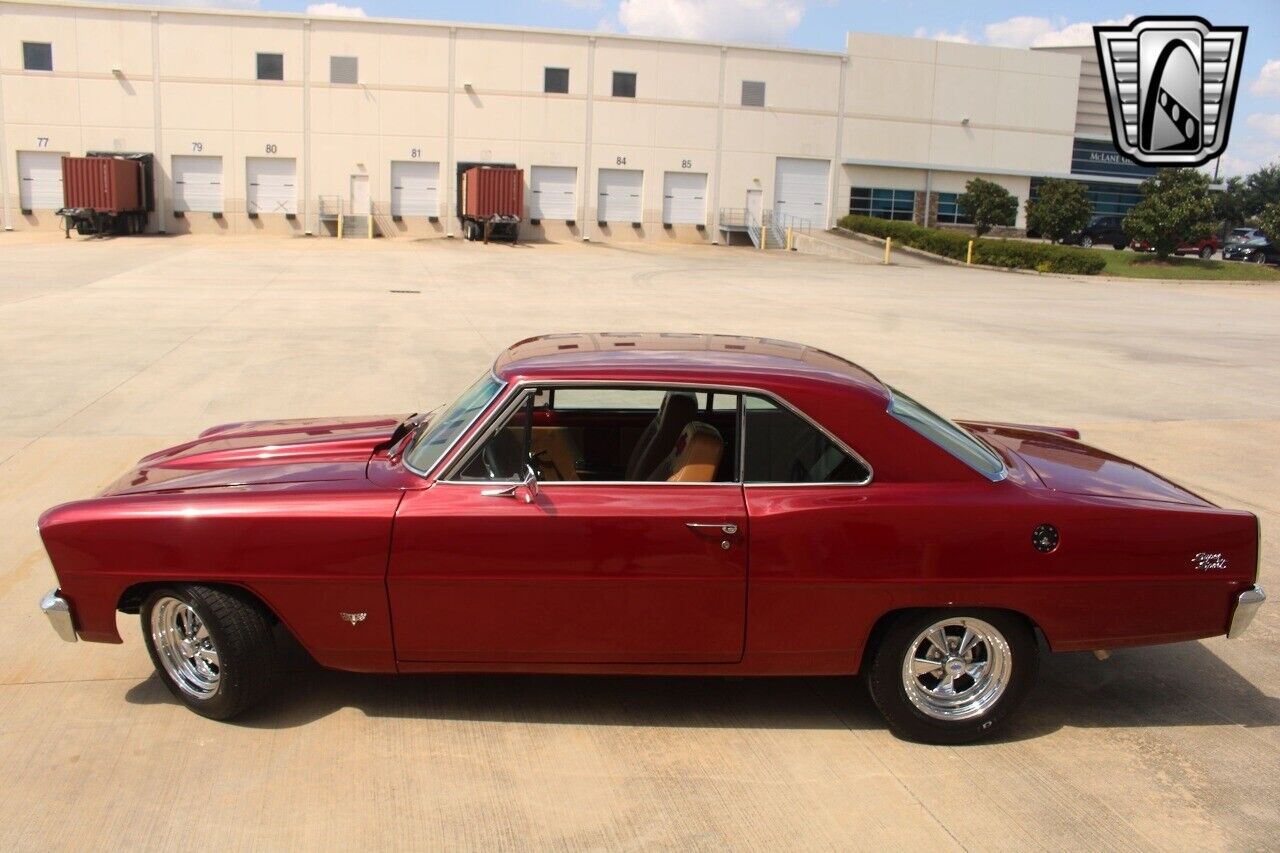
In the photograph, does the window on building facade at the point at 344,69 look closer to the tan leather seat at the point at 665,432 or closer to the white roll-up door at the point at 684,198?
the white roll-up door at the point at 684,198

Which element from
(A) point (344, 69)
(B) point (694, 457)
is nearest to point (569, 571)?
(B) point (694, 457)

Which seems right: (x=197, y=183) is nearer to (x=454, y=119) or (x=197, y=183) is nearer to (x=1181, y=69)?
(x=454, y=119)

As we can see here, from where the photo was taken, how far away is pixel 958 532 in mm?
4332

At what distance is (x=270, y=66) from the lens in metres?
44.9

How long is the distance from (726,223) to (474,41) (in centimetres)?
1295

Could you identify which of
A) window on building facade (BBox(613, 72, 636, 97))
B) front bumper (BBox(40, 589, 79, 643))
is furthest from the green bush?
front bumper (BBox(40, 589, 79, 643))

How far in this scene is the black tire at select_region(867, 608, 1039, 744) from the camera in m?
4.41

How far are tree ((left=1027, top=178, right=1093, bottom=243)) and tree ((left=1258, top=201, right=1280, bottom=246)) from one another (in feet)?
21.1

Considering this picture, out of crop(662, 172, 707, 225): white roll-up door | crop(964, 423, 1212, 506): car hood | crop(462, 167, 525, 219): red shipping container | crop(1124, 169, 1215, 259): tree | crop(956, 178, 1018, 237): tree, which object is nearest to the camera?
crop(964, 423, 1212, 506): car hood

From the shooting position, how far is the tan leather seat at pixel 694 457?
4527 mm

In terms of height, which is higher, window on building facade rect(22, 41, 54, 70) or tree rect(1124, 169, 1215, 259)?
window on building facade rect(22, 41, 54, 70)

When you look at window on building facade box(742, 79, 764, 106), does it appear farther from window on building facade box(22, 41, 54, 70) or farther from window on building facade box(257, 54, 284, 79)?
window on building facade box(22, 41, 54, 70)

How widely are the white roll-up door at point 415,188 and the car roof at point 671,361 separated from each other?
4298cm

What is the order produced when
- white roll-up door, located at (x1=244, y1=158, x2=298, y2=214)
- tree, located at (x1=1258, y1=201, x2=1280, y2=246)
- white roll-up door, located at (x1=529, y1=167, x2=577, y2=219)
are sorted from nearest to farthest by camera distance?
tree, located at (x1=1258, y1=201, x2=1280, y2=246), white roll-up door, located at (x1=244, y1=158, x2=298, y2=214), white roll-up door, located at (x1=529, y1=167, x2=577, y2=219)
